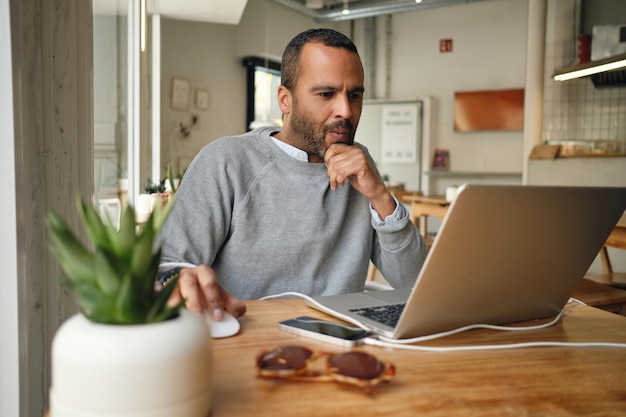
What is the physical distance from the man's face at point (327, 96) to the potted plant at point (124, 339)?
885 mm

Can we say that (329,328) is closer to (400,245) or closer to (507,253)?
(507,253)

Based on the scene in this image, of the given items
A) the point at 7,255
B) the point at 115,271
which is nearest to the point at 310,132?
the point at 7,255

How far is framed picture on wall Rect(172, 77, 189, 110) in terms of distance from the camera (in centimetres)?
542

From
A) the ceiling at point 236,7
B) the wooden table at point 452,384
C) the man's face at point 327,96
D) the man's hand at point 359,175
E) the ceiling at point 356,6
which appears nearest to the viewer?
the wooden table at point 452,384

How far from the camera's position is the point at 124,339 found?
0.48 meters

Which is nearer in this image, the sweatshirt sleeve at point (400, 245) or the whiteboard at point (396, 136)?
the sweatshirt sleeve at point (400, 245)

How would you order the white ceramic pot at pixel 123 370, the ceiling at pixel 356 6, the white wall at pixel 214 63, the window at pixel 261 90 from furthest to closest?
the ceiling at pixel 356 6
the window at pixel 261 90
the white wall at pixel 214 63
the white ceramic pot at pixel 123 370

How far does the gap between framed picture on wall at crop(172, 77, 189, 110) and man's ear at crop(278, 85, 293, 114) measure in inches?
163

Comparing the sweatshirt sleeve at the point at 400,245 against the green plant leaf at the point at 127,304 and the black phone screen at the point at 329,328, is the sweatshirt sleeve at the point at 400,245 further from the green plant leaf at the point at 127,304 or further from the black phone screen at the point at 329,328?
the green plant leaf at the point at 127,304

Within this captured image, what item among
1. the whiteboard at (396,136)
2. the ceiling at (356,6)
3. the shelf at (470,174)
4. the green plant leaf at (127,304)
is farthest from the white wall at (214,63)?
the green plant leaf at (127,304)

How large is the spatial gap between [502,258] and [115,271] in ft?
1.79

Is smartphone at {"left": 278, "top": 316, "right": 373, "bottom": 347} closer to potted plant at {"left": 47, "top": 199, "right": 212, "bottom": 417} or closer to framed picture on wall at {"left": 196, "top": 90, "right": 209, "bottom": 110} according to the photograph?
potted plant at {"left": 47, "top": 199, "right": 212, "bottom": 417}

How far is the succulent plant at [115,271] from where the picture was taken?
0.50m

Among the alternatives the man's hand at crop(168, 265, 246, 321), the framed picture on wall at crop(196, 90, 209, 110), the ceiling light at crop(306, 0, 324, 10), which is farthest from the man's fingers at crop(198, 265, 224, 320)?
the ceiling light at crop(306, 0, 324, 10)
